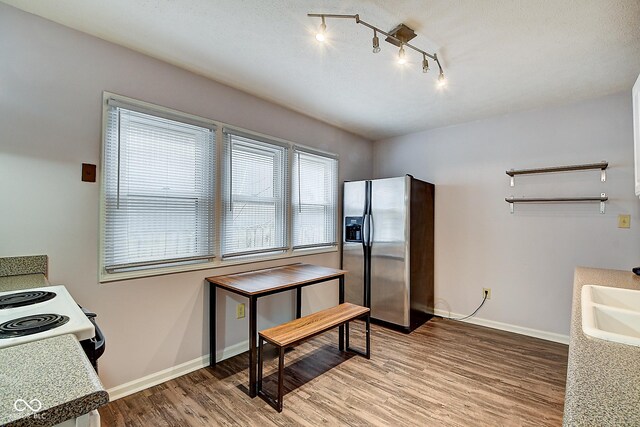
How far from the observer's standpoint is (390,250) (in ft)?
10.8

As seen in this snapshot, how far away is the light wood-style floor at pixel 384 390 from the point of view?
1.83 meters

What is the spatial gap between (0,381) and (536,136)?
4.02m

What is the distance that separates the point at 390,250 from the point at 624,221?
208 centimetres

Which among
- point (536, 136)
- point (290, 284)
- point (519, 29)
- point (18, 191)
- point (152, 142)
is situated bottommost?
point (290, 284)

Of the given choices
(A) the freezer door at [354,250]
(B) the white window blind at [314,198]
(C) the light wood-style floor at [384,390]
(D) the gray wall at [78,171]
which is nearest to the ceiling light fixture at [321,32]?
(D) the gray wall at [78,171]

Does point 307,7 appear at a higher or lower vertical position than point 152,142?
higher

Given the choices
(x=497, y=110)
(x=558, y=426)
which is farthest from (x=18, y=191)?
(x=497, y=110)

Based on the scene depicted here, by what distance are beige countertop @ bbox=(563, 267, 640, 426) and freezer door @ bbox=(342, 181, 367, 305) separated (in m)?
2.52

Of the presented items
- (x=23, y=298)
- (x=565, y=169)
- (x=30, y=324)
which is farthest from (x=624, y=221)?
(x=23, y=298)

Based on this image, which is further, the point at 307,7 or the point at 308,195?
the point at 308,195

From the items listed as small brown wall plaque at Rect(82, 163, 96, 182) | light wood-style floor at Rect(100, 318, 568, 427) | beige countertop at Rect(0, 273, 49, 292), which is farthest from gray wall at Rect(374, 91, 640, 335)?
beige countertop at Rect(0, 273, 49, 292)

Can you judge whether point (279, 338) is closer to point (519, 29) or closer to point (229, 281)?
point (229, 281)

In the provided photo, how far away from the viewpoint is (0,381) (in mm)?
646

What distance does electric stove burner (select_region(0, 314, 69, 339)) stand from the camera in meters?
0.90
